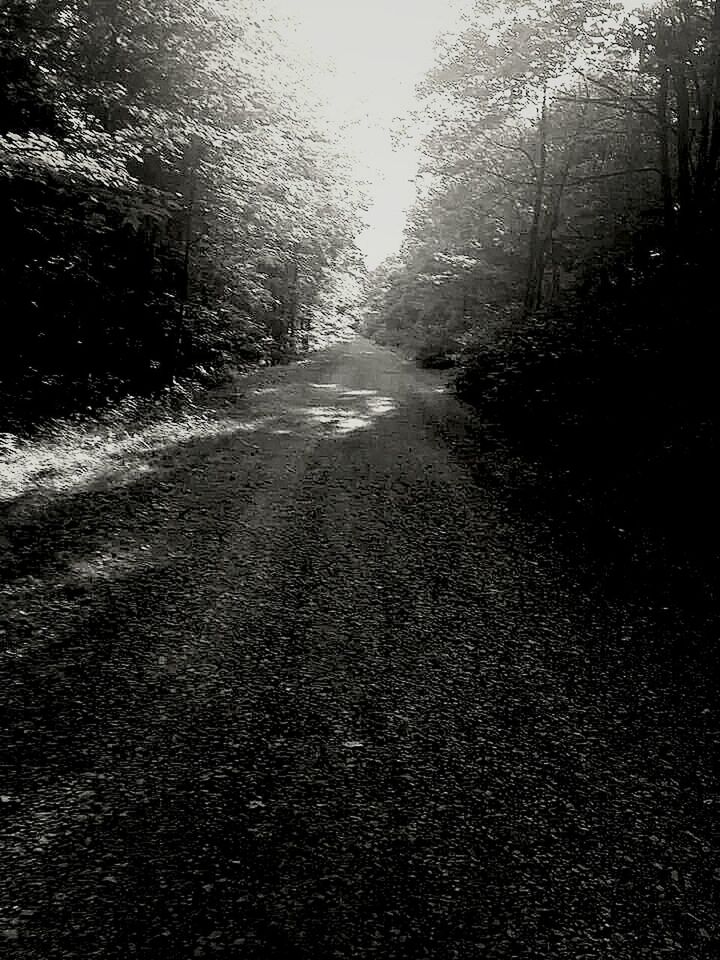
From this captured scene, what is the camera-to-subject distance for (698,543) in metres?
6.34

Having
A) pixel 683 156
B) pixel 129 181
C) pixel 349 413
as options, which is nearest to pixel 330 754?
pixel 129 181

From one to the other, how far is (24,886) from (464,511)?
18.6 ft

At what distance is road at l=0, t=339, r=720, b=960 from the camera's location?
2410 millimetres

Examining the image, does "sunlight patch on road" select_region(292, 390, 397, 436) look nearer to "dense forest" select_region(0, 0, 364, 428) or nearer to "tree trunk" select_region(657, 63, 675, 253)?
"dense forest" select_region(0, 0, 364, 428)

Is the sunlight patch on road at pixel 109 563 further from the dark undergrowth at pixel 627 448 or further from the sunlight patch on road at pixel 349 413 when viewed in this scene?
the sunlight patch on road at pixel 349 413

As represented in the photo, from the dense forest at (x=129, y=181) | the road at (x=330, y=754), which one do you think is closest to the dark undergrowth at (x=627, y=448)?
the road at (x=330, y=754)

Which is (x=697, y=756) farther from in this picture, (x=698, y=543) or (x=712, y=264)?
(x=712, y=264)

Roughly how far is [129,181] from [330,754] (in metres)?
8.87

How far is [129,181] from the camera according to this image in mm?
9562

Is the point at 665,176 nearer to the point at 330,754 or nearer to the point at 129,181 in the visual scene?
the point at 129,181

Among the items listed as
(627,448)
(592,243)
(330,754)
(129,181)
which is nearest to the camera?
(330,754)

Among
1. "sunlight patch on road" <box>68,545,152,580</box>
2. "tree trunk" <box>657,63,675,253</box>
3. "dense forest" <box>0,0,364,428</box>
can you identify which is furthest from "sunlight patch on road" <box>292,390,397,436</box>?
"tree trunk" <box>657,63,675,253</box>

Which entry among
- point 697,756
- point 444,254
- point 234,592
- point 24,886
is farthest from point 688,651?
point 444,254

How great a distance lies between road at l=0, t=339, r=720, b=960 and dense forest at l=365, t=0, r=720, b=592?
8.14ft
